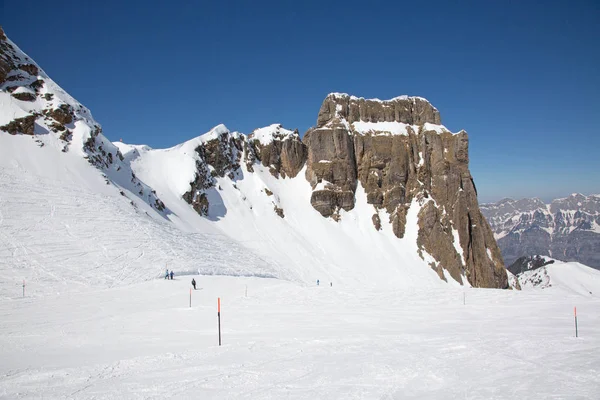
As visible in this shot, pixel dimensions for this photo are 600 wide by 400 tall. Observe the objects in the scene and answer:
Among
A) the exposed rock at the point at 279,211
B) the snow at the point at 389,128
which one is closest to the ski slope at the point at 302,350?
the exposed rock at the point at 279,211

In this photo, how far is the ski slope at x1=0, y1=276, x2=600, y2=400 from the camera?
790cm

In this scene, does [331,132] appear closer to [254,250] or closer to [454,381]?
[254,250]

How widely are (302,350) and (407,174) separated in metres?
73.3

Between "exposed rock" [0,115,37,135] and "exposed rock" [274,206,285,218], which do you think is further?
"exposed rock" [274,206,285,218]

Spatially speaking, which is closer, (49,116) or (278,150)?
(49,116)

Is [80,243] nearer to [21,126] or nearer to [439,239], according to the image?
[21,126]

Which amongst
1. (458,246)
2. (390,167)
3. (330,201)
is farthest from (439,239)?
(330,201)

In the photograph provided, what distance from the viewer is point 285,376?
8.66 metres

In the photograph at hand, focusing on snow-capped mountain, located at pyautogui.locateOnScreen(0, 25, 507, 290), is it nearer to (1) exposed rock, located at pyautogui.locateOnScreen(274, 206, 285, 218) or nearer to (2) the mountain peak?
(1) exposed rock, located at pyautogui.locateOnScreen(274, 206, 285, 218)

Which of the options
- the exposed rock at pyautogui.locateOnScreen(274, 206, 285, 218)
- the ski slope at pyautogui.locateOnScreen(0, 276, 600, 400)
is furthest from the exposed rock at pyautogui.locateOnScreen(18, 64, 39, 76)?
the exposed rock at pyautogui.locateOnScreen(274, 206, 285, 218)

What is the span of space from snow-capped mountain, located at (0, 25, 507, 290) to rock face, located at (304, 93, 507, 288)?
281 millimetres

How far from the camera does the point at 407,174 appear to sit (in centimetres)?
7988

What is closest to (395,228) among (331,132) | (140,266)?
(331,132)

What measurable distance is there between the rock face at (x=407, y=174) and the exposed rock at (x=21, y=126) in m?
47.1
